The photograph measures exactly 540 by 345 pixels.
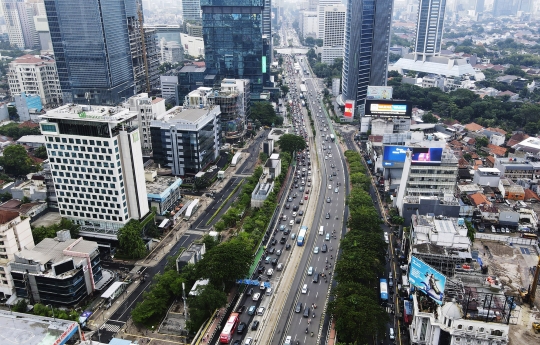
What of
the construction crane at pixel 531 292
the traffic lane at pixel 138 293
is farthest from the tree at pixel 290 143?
the construction crane at pixel 531 292

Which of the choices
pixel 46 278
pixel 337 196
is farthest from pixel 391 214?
pixel 46 278

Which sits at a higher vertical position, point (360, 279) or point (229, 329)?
point (360, 279)

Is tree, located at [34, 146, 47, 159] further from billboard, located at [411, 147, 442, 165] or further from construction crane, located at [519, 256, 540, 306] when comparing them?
construction crane, located at [519, 256, 540, 306]

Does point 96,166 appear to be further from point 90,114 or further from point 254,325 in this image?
point 254,325

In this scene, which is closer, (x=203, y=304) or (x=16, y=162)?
(x=203, y=304)

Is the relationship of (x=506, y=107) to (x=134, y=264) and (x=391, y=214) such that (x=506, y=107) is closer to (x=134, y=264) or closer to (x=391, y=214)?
(x=391, y=214)

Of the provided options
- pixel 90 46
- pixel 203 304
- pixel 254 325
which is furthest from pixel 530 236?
pixel 90 46

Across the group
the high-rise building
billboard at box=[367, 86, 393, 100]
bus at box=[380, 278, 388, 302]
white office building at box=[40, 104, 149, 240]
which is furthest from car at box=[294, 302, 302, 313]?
the high-rise building
